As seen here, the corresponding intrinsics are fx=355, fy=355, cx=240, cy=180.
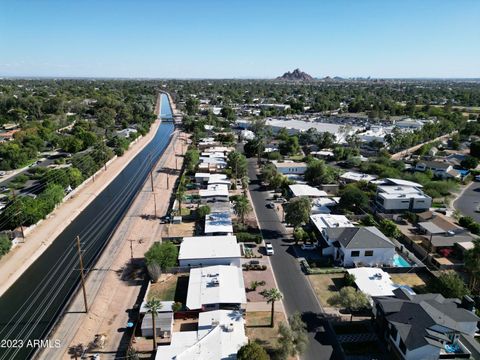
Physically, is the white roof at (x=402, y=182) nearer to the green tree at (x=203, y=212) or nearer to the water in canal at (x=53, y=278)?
the green tree at (x=203, y=212)

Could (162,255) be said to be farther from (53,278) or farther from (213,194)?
(213,194)

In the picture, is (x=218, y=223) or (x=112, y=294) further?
(x=218, y=223)

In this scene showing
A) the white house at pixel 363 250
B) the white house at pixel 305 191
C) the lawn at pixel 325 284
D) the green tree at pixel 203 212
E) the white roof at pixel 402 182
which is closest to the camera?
the lawn at pixel 325 284

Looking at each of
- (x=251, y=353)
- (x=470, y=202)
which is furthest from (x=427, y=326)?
(x=470, y=202)

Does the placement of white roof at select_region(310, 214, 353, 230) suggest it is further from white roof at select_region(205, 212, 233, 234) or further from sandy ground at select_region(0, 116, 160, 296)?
sandy ground at select_region(0, 116, 160, 296)

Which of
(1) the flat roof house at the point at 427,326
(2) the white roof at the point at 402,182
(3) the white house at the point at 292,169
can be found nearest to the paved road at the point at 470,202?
(2) the white roof at the point at 402,182

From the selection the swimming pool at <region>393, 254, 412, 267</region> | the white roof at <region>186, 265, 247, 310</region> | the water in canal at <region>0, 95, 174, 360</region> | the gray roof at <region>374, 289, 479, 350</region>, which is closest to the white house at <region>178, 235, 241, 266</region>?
the white roof at <region>186, 265, 247, 310</region>

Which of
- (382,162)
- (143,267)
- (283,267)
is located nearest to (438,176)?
(382,162)
